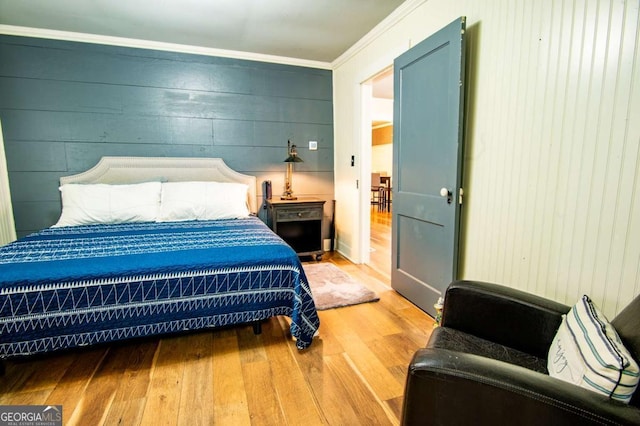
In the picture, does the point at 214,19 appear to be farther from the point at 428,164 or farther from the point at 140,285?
the point at 140,285

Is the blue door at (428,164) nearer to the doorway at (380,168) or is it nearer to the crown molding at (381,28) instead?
the crown molding at (381,28)

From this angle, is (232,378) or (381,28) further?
(381,28)

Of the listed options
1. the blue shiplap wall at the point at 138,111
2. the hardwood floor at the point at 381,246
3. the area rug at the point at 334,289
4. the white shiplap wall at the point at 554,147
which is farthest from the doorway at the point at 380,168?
the white shiplap wall at the point at 554,147

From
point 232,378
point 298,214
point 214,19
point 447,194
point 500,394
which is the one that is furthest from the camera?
point 298,214

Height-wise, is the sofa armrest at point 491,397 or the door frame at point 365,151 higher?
the door frame at point 365,151

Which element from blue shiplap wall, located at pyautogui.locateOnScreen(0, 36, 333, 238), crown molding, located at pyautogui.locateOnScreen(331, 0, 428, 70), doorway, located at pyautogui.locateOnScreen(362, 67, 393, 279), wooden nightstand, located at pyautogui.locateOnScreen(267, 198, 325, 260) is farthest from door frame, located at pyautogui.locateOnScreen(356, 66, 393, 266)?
blue shiplap wall, located at pyautogui.locateOnScreen(0, 36, 333, 238)

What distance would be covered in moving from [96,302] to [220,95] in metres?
A: 2.58

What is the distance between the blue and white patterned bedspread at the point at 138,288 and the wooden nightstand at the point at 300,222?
4.41 feet

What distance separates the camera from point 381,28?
2.79 m

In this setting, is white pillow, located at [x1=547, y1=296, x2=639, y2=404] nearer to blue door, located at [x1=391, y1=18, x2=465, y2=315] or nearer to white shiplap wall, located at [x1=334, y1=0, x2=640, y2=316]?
white shiplap wall, located at [x1=334, y1=0, x2=640, y2=316]

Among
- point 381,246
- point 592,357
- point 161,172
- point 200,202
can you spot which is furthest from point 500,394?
point 381,246

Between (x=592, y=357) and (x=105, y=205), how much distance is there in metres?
3.23

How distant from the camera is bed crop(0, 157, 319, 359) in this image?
60.1 inches

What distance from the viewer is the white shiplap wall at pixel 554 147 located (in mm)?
1237
